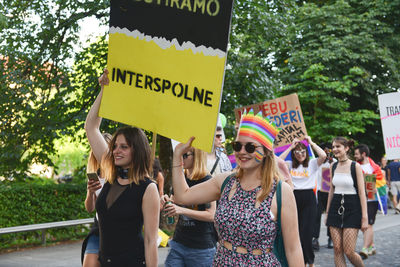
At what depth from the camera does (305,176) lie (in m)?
8.46

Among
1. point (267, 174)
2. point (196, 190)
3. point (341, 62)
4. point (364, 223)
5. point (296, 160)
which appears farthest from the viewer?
point (341, 62)

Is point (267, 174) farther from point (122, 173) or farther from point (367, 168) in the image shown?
point (367, 168)

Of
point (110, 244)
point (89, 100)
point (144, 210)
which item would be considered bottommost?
point (110, 244)

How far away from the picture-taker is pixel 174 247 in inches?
178

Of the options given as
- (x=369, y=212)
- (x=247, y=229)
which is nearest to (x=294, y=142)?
(x=369, y=212)

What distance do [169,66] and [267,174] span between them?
926 mm

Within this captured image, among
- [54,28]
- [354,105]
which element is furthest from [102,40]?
[354,105]

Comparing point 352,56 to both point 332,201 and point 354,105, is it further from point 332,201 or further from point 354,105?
point 332,201

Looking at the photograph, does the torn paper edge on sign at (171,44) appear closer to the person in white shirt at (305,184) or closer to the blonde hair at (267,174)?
the blonde hair at (267,174)

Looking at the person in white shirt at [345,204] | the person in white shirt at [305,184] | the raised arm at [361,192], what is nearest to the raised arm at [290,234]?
the person in white shirt at [345,204]

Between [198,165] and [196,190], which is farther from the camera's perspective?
[198,165]

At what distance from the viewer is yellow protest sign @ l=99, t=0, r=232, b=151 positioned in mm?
3309

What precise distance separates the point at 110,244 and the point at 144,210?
1.06 ft

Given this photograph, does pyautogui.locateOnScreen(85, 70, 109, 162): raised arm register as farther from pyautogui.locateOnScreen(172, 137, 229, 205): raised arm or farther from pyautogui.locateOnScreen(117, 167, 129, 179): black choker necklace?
pyautogui.locateOnScreen(172, 137, 229, 205): raised arm
